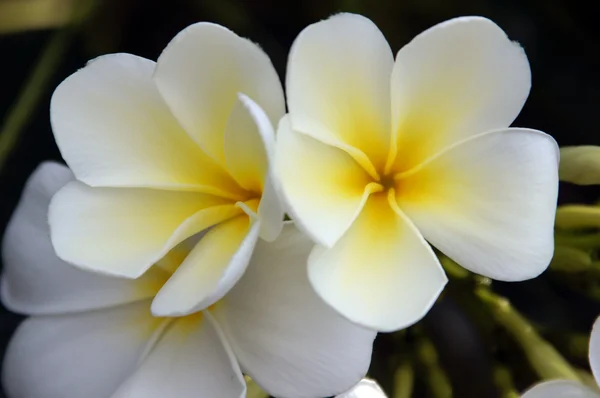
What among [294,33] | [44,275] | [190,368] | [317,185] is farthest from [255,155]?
[294,33]

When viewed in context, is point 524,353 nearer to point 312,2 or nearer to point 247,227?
point 247,227

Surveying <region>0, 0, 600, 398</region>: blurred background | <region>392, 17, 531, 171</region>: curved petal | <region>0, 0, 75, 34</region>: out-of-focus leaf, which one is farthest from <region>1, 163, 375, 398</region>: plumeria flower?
<region>0, 0, 75, 34</region>: out-of-focus leaf

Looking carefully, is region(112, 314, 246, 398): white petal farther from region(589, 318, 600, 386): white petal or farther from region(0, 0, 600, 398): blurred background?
region(0, 0, 600, 398): blurred background

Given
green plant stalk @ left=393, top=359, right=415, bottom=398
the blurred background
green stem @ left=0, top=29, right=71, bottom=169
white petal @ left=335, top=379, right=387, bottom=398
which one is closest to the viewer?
white petal @ left=335, top=379, right=387, bottom=398

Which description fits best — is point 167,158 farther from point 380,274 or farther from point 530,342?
point 530,342

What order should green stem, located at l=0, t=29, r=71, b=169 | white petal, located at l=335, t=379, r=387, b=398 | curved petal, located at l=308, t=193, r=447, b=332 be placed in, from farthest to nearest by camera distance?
green stem, located at l=0, t=29, r=71, b=169 → white petal, located at l=335, t=379, r=387, b=398 → curved petal, located at l=308, t=193, r=447, b=332

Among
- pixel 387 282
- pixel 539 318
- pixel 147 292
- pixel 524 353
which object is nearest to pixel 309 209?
pixel 387 282

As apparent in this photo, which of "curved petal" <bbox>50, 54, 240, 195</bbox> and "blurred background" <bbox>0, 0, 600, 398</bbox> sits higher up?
"curved petal" <bbox>50, 54, 240, 195</bbox>
